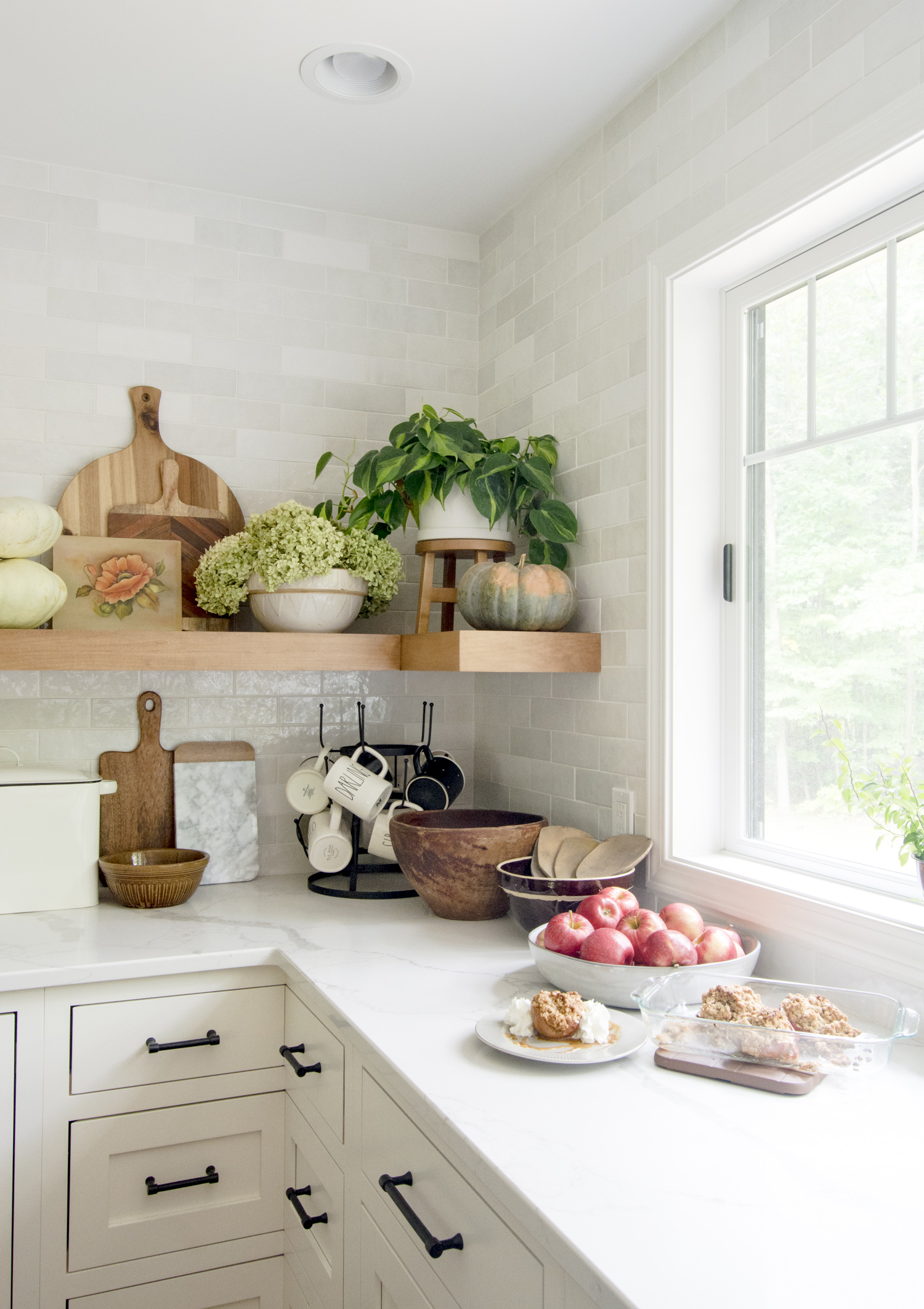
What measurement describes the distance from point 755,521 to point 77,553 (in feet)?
4.89

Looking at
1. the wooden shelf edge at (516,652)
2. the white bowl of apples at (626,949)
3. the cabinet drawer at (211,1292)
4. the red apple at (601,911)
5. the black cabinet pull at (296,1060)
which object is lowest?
the cabinet drawer at (211,1292)

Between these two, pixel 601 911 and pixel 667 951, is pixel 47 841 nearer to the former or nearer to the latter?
pixel 601 911

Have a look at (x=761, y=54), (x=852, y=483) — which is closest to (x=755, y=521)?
(x=852, y=483)

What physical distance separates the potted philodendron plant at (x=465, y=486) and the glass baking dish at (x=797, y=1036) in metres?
1.08

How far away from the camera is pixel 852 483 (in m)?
1.55

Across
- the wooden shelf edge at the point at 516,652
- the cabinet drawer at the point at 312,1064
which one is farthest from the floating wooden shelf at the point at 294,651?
the cabinet drawer at the point at 312,1064

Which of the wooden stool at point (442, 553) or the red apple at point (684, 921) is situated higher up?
the wooden stool at point (442, 553)

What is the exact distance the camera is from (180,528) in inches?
91.1

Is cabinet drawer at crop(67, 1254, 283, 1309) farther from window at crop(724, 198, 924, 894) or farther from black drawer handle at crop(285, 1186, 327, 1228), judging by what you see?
window at crop(724, 198, 924, 894)

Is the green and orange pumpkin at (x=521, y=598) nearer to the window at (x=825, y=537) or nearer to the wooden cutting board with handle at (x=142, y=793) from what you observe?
the window at (x=825, y=537)

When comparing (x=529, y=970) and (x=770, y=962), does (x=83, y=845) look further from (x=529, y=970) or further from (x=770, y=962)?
(x=770, y=962)

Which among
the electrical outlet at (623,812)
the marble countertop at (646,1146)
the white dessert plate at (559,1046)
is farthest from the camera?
the electrical outlet at (623,812)

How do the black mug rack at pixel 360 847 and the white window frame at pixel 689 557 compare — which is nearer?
the white window frame at pixel 689 557

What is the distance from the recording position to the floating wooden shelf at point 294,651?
194 centimetres
